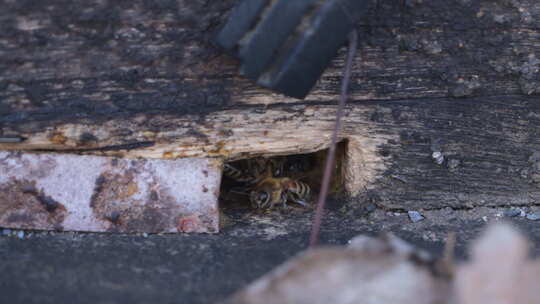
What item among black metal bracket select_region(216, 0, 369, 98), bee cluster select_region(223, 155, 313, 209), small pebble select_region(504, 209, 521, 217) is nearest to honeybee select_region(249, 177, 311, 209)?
bee cluster select_region(223, 155, 313, 209)

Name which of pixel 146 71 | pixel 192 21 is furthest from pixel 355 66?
pixel 146 71

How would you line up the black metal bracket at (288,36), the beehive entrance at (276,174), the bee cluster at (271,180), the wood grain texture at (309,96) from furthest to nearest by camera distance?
the bee cluster at (271,180) → the beehive entrance at (276,174) → the wood grain texture at (309,96) → the black metal bracket at (288,36)

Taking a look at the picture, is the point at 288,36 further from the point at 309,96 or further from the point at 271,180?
the point at 271,180

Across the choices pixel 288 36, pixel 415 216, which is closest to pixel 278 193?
pixel 415 216

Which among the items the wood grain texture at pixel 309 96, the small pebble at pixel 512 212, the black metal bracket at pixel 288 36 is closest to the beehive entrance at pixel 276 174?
the wood grain texture at pixel 309 96

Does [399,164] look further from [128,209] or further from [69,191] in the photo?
[69,191]

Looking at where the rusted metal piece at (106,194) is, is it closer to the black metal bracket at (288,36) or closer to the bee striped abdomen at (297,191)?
the black metal bracket at (288,36)

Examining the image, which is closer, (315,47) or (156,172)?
(315,47)

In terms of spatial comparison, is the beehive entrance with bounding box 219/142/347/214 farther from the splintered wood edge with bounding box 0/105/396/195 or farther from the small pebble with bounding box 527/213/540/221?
the small pebble with bounding box 527/213/540/221
